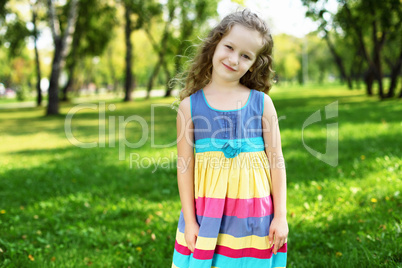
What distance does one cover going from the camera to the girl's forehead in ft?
6.39

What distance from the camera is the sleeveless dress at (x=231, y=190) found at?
189 cm

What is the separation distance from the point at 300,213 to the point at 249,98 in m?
2.51

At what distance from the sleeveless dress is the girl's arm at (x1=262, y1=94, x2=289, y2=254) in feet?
0.10

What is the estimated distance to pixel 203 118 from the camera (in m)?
1.99

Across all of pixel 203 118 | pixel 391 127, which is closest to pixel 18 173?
pixel 203 118

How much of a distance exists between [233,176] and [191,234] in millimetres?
385

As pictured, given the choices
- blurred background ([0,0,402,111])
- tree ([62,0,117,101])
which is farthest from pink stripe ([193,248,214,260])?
tree ([62,0,117,101])

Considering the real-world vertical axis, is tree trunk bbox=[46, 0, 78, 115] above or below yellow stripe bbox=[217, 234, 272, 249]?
above

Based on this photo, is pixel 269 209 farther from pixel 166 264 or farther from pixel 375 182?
pixel 375 182

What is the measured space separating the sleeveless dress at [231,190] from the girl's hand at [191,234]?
4 cm

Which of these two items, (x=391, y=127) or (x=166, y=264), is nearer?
(x=166, y=264)

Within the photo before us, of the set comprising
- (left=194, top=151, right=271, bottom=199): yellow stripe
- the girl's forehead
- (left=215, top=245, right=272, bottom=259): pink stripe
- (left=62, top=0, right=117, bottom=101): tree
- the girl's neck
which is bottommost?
(left=215, top=245, right=272, bottom=259): pink stripe

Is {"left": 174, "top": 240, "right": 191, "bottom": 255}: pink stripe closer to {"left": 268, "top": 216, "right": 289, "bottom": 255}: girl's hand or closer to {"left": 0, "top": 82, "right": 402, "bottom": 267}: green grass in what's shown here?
{"left": 268, "top": 216, "right": 289, "bottom": 255}: girl's hand

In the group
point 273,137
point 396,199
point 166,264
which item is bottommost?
point 166,264
